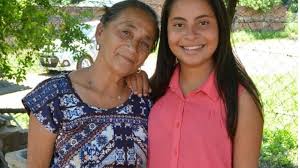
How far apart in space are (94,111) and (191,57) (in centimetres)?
47

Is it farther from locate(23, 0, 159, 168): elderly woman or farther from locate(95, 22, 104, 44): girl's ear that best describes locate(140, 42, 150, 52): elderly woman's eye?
locate(95, 22, 104, 44): girl's ear

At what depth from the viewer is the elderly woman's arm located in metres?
2.10

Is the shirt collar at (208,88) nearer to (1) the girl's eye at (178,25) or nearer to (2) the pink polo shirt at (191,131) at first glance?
(2) the pink polo shirt at (191,131)

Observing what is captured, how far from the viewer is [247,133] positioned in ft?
6.57

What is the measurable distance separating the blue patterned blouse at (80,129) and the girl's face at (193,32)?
40 centimetres

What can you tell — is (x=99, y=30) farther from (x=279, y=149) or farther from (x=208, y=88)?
(x=279, y=149)

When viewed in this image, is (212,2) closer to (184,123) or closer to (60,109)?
(184,123)

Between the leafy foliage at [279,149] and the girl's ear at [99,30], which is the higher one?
the girl's ear at [99,30]

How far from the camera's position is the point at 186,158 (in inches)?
83.3

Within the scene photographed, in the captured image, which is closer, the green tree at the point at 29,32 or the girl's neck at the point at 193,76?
the girl's neck at the point at 193,76

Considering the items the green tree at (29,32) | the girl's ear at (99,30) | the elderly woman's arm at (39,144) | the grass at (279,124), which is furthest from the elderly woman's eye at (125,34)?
the grass at (279,124)

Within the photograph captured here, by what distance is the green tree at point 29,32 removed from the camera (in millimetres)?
4312

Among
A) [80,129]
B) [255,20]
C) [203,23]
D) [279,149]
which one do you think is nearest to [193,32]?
[203,23]

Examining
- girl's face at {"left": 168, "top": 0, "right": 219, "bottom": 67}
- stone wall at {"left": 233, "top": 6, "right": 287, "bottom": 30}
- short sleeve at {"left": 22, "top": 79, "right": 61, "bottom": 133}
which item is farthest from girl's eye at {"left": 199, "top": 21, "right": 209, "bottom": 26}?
stone wall at {"left": 233, "top": 6, "right": 287, "bottom": 30}
